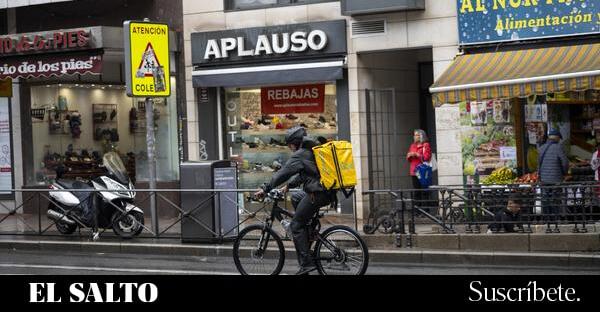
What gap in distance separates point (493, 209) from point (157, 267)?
4.70 metres

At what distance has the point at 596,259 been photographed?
1369 cm

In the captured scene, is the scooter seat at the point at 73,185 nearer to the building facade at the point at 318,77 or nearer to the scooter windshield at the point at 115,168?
the scooter windshield at the point at 115,168

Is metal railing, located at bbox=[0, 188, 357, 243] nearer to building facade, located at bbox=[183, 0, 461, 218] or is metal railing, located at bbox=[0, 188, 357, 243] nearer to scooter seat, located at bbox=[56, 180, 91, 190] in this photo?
scooter seat, located at bbox=[56, 180, 91, 190]

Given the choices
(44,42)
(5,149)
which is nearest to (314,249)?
(44,42)

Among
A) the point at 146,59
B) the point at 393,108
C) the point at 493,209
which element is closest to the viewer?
the point at 493,209

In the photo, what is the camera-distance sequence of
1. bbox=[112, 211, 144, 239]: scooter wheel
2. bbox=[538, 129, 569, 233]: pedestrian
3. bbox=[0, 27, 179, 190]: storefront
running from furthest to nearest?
bbox=[0, 27, 179, 190]: storefront
bbox=[112, 211, 144, 239]: scooter wheel
bbox=[538, 129, 569, 233]: pedestrian

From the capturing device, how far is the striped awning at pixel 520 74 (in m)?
15.7

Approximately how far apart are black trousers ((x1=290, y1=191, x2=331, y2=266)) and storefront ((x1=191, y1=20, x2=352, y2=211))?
778 cm

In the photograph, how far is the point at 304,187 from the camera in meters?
12.2

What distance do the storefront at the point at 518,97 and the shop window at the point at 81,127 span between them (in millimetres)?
7983

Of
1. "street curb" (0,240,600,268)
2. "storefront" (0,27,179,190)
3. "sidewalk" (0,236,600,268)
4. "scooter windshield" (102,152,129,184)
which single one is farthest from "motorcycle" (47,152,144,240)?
"storefront" (0,27,179,190)

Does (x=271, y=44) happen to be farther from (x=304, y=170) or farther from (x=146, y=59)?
(x=304, y=170)

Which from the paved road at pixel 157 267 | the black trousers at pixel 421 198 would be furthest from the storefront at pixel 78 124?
the black trousers at pixel 421 198

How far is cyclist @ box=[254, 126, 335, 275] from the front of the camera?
12.2 m
